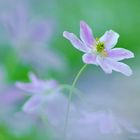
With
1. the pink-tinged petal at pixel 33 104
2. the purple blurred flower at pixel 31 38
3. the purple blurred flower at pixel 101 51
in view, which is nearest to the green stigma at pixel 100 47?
the purple blurred flower at pixel 101 51

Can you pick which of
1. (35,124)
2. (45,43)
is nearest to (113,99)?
(35,124)

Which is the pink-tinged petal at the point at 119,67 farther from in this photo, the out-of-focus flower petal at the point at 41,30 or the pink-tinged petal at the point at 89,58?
the out-of-focus flower petal at the point at 41,30

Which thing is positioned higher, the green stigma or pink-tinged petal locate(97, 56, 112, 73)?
Result: the green stigma

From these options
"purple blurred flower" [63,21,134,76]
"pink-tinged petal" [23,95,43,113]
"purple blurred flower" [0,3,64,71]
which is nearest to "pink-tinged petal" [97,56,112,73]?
"purple blurred flower" [63,21,134,76]

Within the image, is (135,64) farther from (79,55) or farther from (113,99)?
(113,99)

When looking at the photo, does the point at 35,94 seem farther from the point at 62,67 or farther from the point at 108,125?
the point at 62,67

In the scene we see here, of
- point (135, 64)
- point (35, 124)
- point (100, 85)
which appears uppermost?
point (135, 64)

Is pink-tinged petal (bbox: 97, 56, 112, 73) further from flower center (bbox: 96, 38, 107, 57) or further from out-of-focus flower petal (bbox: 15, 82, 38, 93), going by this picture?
out-of-focus flower petal (bbox: 15, 82, 38, 93)
